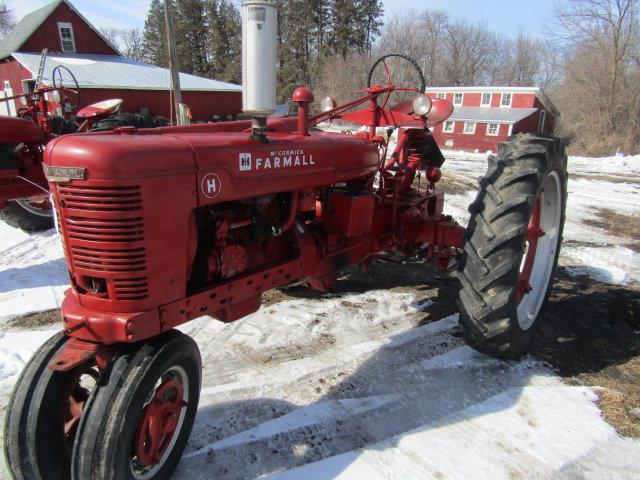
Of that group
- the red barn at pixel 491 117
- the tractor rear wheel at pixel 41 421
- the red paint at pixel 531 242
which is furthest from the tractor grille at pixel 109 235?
the red barn at pixel 491 117

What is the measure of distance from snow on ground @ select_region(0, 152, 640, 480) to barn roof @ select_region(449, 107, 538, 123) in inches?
994

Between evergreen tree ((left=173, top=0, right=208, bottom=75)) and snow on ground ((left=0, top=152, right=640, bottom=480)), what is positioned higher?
evergreen tree ((left=173, top=0, right=208, bottom=75))

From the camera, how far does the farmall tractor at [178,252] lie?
6.07 ft

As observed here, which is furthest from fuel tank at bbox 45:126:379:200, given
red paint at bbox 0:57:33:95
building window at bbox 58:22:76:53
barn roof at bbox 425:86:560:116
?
barn roof at bbox 425:86:560:116

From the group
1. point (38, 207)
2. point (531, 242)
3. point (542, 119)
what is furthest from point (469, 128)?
point (531, 242)

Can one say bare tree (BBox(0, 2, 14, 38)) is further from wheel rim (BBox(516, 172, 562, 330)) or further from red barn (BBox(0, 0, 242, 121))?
wheel rim (BBox(516, 172, 562, 330))

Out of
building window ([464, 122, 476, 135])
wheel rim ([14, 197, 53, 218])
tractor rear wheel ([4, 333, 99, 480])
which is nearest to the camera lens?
tractor rear wheel ([4, 333, 99, 480])

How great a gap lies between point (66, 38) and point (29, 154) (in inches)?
1009

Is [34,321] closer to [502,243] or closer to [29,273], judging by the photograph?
[29,273]

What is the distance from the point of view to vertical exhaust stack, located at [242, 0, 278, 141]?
2.05 metres

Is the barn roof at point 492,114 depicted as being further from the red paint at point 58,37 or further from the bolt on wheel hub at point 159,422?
the bolt on wheel hub at point 159,422

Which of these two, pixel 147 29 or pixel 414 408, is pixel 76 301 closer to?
pixel 414 408

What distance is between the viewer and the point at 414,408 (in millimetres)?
2803

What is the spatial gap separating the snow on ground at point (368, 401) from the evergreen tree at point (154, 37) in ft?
151
